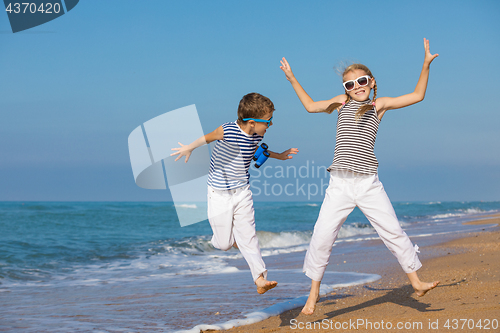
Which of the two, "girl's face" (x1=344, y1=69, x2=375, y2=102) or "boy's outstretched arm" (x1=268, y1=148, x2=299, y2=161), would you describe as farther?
"boy's outstretched arm" (x1=268, y1=148, x2=299, y2=161)

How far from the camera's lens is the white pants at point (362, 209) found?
356 cm

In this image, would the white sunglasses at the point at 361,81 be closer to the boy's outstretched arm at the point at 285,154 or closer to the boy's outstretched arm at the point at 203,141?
the boy's outstretched arm at the point at 285,154

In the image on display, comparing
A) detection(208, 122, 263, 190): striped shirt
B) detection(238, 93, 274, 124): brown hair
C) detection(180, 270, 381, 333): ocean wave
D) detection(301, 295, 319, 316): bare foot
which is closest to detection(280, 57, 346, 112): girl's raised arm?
detection(238, 93, 274, 124): brown hair

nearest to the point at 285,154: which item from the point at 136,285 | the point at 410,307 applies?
the point at 410,307

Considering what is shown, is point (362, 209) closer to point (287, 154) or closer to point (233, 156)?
point (287, 154)

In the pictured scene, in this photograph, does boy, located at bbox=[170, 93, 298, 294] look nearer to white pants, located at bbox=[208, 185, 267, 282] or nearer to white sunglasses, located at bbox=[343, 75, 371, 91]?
white pants, located at bbox=[208, 185, 267, 282]

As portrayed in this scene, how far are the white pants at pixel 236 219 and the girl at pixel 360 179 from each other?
1.88 feet

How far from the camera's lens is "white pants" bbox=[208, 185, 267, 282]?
391 cm

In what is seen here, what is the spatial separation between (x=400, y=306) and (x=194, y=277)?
404 centimetres

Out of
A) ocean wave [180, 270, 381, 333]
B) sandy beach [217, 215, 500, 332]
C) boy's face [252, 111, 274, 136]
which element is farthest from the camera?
ocean wave [180, 270, 381, 333]

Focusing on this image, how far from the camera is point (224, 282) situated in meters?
6.47

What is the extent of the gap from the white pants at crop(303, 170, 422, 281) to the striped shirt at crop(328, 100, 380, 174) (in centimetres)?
8

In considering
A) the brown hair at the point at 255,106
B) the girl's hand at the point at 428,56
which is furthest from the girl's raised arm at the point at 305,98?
the girl's hand at the point at 428,56

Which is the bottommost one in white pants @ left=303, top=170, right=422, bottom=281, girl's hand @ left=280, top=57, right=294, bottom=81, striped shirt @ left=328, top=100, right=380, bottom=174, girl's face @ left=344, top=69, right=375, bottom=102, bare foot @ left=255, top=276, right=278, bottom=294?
bare foot @ left=255, top=276, right=278, bottom=294
